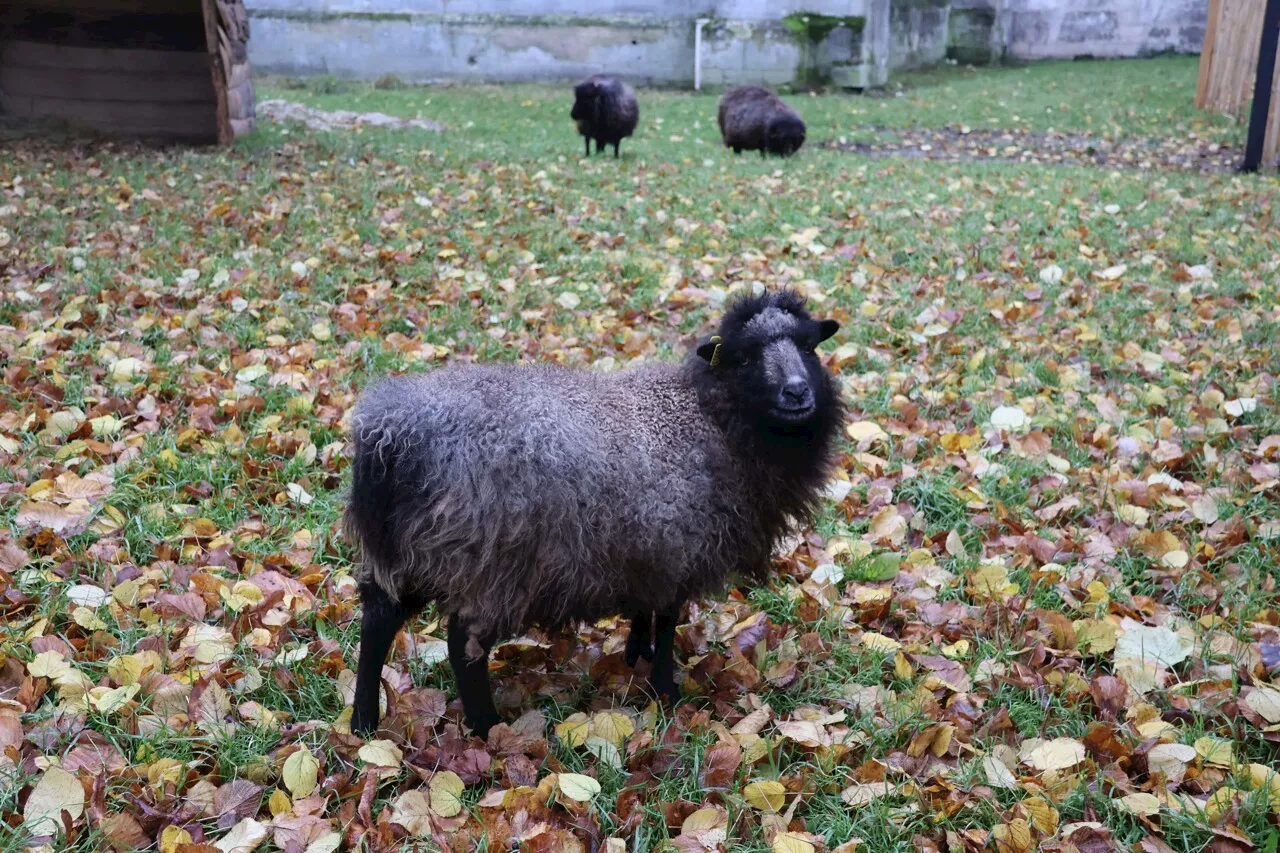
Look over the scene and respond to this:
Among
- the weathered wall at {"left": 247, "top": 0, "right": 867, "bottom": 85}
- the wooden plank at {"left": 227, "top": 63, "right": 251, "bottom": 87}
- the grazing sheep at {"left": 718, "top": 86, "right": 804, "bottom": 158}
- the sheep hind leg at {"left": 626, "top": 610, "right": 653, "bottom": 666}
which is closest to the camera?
the sheep hind leg at {"left": 626, "top": 610, "right": 653, "bottom": 666}

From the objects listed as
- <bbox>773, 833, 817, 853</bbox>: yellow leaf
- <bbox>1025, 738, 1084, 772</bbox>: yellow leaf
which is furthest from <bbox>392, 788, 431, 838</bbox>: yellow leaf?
<bbox>1025, 738, 1084, 772</bbox>: yellow leaf

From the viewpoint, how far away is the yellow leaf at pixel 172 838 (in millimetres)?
2316

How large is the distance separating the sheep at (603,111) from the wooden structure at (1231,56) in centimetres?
812

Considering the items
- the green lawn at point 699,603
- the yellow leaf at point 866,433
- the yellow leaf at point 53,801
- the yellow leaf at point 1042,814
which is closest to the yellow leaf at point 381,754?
the green lawn at point 699,603

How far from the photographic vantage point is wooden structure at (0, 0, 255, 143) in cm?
1051

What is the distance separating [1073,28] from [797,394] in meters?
23.5

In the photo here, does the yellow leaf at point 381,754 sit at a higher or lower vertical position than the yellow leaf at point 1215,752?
lower

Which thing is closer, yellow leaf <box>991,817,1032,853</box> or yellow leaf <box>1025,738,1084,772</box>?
yellow leaf <box>991,817,1032,853</box>

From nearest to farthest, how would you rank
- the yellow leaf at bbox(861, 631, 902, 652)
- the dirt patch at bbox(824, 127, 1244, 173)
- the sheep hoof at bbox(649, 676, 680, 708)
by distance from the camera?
the sheep hoof at bbox(649, 676, 680, 708) < the yellow leaf at bbox(861, 631, 902, 652) < the dirt patch at bbox(824, 127, 1244, 173)

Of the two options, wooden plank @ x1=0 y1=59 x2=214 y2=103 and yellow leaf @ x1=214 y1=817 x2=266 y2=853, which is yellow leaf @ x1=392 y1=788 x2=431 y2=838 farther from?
wooden plank @ x1=0 y1=59 x2=214 y2=103

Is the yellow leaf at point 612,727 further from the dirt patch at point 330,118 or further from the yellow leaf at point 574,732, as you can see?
the dirt patch at point 330,118

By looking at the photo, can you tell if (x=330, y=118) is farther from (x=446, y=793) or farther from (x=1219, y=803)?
(x=1219, y=803)

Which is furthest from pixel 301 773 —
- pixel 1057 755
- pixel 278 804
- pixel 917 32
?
pixel 917 32

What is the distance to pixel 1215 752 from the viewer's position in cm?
261
